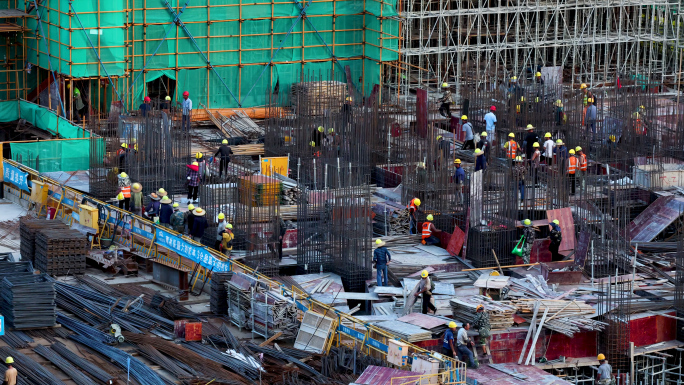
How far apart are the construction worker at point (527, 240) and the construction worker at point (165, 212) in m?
8.26

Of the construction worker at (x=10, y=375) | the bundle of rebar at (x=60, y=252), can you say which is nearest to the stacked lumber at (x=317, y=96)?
the bundle of rebar at (x=60, y=252)

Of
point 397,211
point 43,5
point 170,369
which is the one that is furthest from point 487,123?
point 170,369

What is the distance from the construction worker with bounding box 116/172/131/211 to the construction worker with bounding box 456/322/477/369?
11.4 metres

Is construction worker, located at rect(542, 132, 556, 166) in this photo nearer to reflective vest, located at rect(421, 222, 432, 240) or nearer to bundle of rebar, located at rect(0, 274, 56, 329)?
reflective vest, located at rect(421, 222, 432, 240)

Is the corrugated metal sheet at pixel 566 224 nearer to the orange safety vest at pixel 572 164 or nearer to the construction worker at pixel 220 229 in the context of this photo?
the orange safety vest at pixel 572 164

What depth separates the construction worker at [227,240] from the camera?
31.2 m

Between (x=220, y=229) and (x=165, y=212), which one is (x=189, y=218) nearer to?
(x=165, y=212)

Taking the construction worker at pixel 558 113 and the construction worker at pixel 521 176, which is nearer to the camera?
the construction worker at pixel 521 176

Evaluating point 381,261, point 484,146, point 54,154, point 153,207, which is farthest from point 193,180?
point 484,146

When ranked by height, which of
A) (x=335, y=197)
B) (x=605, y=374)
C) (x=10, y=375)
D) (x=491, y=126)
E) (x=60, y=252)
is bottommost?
(x=605, y=374)

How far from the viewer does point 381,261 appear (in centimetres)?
3006

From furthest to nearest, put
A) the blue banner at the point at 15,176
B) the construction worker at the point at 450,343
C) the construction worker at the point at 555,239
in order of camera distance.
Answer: the blue banner at the point at 15,176, the construction worker at the point at 555,239, the construction worker at the point at 450,343

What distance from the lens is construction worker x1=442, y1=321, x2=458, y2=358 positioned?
26.3m

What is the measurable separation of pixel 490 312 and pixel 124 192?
11.2 m
